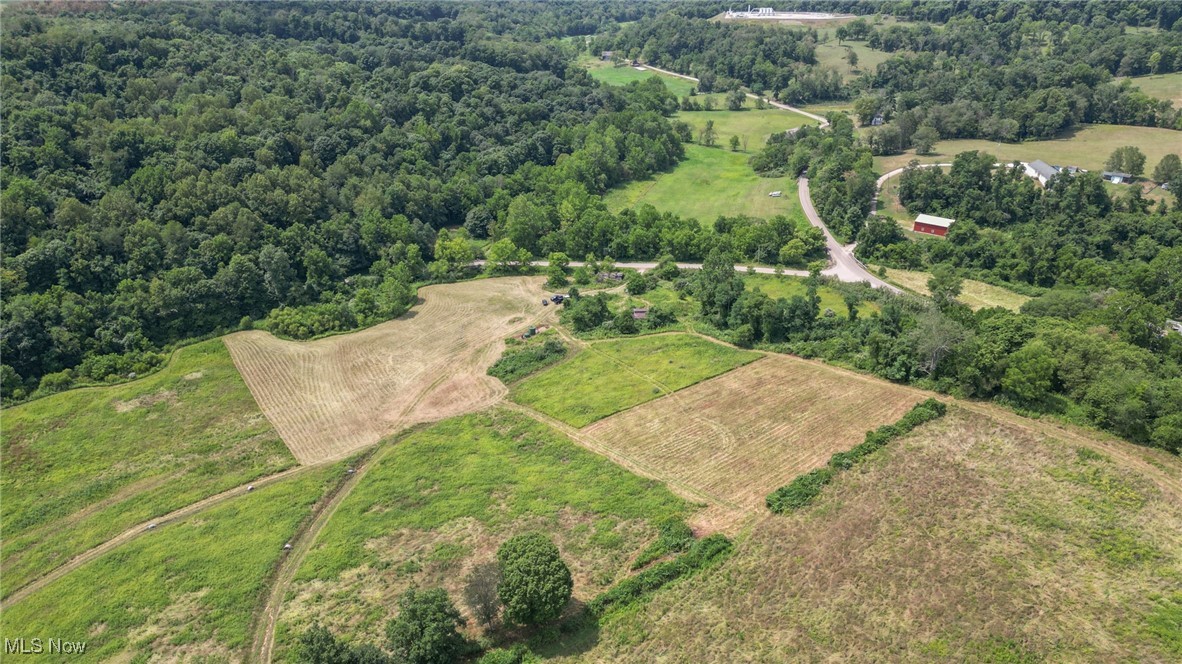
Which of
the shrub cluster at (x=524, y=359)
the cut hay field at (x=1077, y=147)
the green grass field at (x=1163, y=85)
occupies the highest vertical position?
the green grass field at (x=1163, y=85)

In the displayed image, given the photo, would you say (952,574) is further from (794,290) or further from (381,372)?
Result: (381,372)

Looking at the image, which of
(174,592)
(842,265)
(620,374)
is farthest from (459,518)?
(842,265)

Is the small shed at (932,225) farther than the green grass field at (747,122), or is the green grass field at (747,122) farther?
the green grass field at (747,122)

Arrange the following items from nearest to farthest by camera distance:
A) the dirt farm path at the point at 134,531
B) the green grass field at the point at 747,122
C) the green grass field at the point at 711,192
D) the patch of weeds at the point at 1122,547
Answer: the patch of weeds at the point at 1122,547
the dirt farm path at the point at 134,531
the green grass field at the point at 711,192
the green grass field at the point at 747,122

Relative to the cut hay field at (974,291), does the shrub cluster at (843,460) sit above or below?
above

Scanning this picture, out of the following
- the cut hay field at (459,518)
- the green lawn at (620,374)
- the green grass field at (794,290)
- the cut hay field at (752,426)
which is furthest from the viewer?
the green grass field at (794,290)

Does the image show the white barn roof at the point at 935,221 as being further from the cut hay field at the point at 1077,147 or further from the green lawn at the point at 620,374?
the green lawn at the point at 620,374

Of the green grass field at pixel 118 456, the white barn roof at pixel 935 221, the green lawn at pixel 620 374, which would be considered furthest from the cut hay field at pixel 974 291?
the green grass field at pixel 118 456
